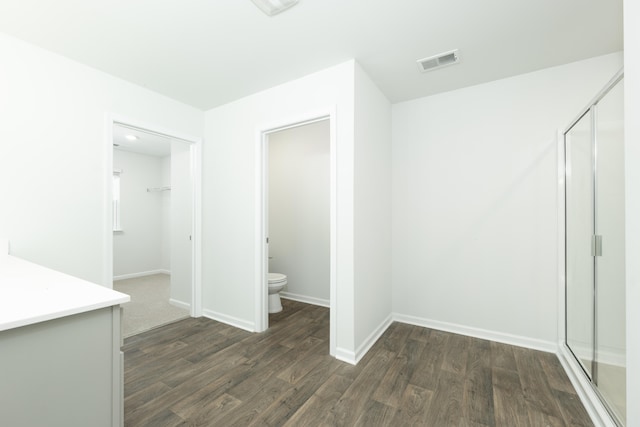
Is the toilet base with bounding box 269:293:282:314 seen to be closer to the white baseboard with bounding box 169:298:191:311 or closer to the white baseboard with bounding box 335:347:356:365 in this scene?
the white baseboard with bounding box 169:298:191:311

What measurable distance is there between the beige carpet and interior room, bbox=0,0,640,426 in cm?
21

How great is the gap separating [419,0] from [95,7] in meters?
1.97

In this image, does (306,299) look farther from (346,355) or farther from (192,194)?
(192,194)

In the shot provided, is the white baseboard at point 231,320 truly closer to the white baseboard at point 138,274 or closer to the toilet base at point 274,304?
the toilet base at point 274,304

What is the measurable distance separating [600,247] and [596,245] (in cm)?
3

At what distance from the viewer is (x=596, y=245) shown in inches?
68.0

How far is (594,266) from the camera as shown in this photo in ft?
5.84

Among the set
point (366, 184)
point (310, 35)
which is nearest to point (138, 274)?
point (366, 184)

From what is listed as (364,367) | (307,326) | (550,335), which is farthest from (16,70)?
(550,335)

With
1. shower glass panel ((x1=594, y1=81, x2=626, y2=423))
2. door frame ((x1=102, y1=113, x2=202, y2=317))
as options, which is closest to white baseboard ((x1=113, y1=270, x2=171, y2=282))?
door frame ((x1=102, y1=113, x2=202, y2=317))

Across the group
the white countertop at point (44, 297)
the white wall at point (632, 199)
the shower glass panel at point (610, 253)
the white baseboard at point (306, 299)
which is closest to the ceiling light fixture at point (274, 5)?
the white wall at point (632, 199)

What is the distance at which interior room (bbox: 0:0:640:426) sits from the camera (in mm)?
1635

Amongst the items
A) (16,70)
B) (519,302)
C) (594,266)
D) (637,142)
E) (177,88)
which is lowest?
(519,302)

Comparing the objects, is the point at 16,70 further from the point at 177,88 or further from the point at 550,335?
the point at 550,335
